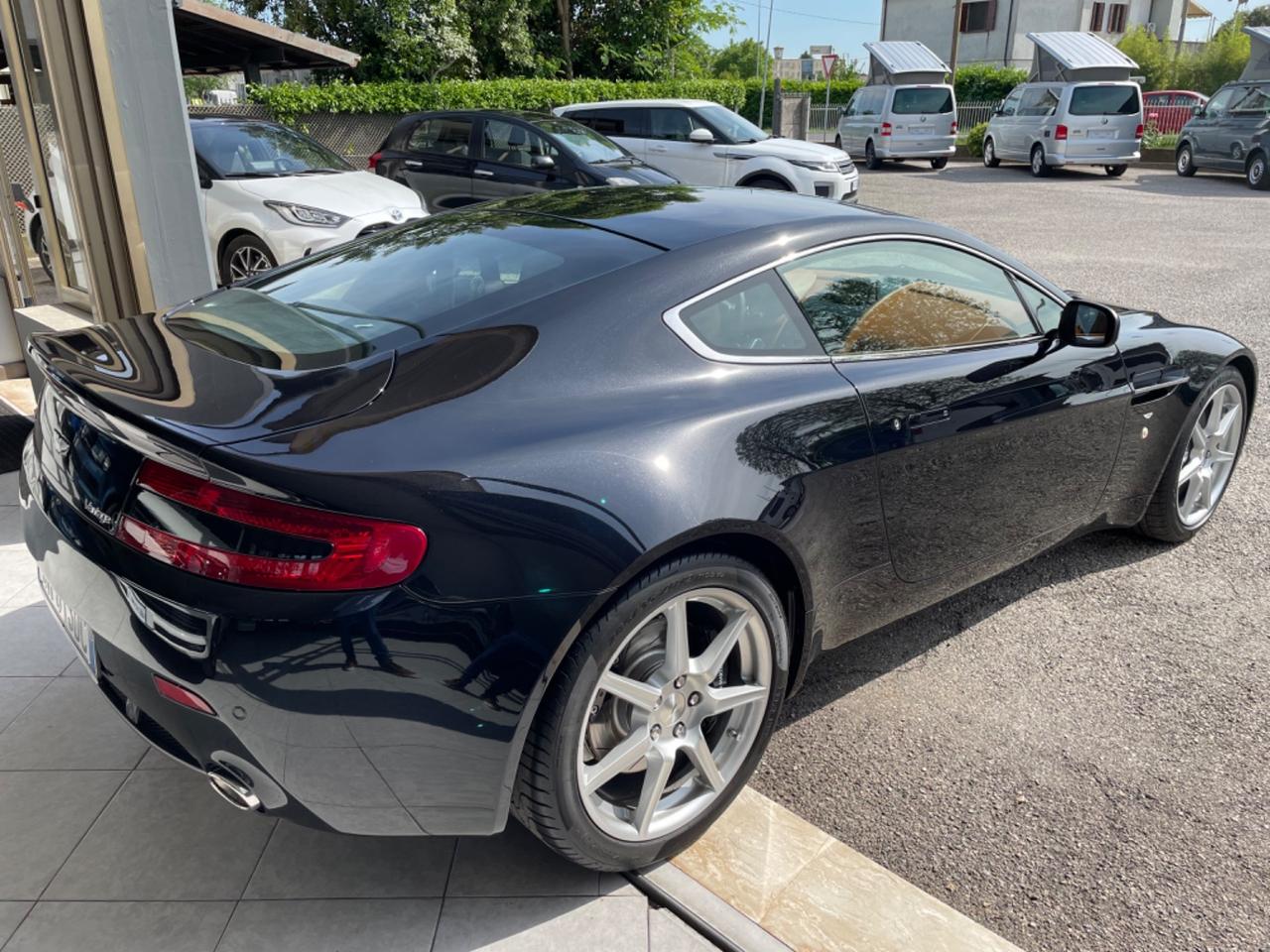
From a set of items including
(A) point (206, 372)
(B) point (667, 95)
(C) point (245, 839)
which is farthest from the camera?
(B) point (667, 95)

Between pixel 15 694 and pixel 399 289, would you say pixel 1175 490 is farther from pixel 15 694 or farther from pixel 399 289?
pixel 15 694

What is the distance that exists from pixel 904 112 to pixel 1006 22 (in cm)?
2544

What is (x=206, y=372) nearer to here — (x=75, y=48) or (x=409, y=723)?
(x=409, y=723)

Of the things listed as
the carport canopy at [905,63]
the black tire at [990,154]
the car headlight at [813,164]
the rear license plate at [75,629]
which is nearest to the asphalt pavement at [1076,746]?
the rear license plate at [75,629]

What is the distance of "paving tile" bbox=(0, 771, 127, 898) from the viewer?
2.45 m

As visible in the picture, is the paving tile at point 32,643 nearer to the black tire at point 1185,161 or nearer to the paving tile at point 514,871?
the paving tile at point 514,871

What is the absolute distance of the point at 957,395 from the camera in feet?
10.00

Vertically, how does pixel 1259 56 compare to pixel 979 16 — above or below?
below

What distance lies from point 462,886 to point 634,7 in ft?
85.4

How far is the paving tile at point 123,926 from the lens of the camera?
2.24 meters

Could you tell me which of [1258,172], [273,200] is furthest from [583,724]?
[1258,172]

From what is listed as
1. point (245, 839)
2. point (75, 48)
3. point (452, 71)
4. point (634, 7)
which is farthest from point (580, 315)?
point (634, 7)

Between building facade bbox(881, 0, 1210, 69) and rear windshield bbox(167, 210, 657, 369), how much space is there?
45232mm

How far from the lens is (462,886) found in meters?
2.44
